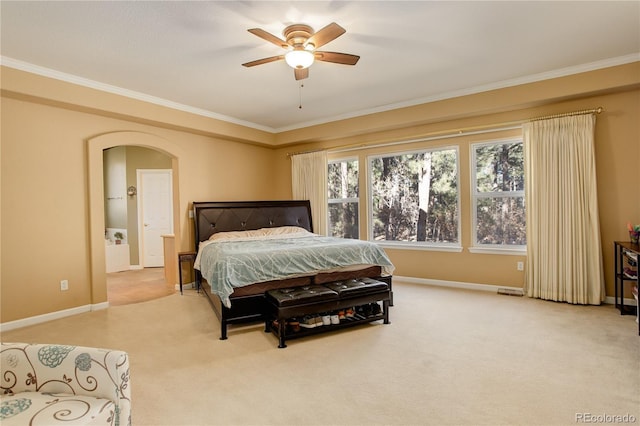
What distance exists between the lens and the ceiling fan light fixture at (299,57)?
2.74 metres

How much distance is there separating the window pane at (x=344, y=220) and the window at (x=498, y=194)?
1.99m

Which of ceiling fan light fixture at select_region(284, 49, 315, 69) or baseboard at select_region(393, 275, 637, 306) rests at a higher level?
ceiling fan light fixture at select_region(284, 49, 315, 69)

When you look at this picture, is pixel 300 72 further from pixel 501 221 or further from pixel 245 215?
pixel 501 221

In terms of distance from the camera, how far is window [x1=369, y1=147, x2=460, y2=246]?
5.02 meters

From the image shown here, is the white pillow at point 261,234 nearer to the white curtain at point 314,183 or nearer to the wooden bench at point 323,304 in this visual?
the white curtain at point 314,183

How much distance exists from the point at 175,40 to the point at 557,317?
15.3 feet

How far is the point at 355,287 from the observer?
3.28 m

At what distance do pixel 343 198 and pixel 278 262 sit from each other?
116 inches

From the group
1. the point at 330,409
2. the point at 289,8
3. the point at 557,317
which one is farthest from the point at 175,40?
the point at 557,317

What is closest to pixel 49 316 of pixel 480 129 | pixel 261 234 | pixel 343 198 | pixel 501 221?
pixel 261 234

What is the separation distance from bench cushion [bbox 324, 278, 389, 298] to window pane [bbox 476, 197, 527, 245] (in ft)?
7.29

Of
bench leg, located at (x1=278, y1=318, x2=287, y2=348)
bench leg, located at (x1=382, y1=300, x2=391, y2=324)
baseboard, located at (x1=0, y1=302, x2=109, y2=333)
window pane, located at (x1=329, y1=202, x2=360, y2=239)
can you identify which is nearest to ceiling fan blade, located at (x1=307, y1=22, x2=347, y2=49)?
bench leg, located at (x1=278, y1=318, x2=287, y2=348)

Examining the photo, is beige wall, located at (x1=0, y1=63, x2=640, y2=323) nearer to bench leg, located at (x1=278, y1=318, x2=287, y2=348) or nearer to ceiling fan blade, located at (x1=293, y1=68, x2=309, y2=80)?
ceiling fan blade, located at (x1=293, y1=68, x2=309, y2=80)

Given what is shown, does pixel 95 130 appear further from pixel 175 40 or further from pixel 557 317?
pixel 557 317
